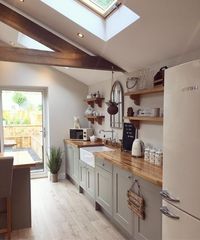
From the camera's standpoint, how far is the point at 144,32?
2.47 meters

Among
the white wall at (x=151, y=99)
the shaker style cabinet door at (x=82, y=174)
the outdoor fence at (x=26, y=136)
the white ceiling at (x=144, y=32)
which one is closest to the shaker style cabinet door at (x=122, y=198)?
the white wall at (x=151, y=99)

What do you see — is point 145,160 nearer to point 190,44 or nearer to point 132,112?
point 132,112

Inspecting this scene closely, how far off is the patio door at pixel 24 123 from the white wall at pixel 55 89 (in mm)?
291

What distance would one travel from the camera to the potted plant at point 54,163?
4911 millimetres

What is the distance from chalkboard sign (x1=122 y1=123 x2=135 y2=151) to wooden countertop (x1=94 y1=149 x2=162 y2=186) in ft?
0.56

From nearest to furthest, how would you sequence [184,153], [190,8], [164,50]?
1. [184,153]
2. [190,8]
3. [164,50]

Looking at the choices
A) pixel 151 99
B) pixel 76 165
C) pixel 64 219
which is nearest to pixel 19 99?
pixel 76 165

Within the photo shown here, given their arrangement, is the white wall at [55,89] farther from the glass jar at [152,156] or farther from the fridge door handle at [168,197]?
the fridge door handle at [168,197]

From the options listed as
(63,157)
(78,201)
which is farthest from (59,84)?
(78,201)

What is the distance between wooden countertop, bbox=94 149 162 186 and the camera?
85.5 inches

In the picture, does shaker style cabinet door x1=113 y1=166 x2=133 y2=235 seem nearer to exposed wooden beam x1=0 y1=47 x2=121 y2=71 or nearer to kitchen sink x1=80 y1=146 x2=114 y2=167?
kitchen sink x1=80 y1=146 x2=114 y2=167

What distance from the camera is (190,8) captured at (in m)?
1.91

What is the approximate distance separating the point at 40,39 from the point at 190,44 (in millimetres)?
2166

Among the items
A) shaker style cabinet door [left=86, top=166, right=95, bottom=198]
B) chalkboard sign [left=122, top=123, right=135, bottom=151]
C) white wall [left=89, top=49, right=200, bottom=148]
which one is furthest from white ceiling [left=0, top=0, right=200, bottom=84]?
shaker style cabinet door [left=86, top=166, right=95, bottom=198]
